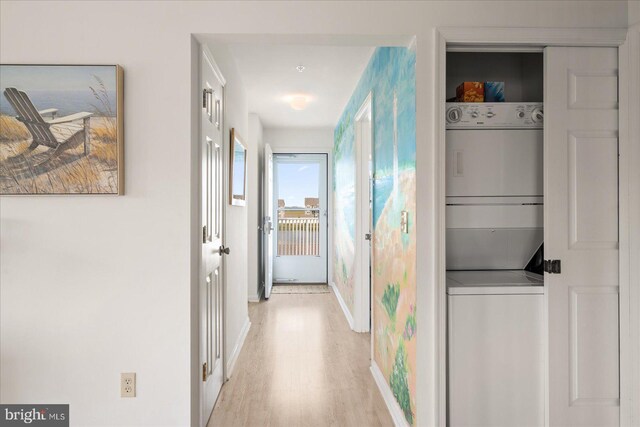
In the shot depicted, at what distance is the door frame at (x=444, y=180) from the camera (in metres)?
2.00

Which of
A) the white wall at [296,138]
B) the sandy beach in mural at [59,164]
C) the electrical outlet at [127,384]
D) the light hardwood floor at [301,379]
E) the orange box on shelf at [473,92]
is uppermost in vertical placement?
the white wall at [296,138]

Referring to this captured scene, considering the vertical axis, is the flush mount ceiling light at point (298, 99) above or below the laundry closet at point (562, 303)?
above

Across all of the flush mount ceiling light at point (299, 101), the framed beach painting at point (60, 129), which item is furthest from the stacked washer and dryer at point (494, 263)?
the flush mount ceiling light at point (299, 101)

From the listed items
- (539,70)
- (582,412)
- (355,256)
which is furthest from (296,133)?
(582,412)

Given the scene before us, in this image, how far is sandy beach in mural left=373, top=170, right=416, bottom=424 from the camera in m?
2.18

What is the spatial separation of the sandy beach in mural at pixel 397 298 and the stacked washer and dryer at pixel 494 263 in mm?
205

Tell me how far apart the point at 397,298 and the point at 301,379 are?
1.05 metres

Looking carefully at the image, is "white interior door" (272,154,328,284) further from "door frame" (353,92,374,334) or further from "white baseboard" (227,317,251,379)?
"door frame" (353,92,374,334)

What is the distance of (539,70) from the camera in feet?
8.18

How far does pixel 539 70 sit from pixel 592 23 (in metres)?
0.46

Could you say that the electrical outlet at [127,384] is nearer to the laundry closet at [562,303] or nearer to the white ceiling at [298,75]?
the laundry closet at [562,303]

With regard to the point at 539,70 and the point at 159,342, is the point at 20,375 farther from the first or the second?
the point at 539,70

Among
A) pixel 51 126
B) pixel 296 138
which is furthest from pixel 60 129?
pixel 296 138

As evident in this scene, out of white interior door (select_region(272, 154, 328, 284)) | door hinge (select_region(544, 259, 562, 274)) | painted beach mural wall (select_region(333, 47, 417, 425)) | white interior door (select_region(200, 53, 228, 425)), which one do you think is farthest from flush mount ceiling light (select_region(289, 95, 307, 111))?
door hinge (select_region(544, 259, 562, 274))
